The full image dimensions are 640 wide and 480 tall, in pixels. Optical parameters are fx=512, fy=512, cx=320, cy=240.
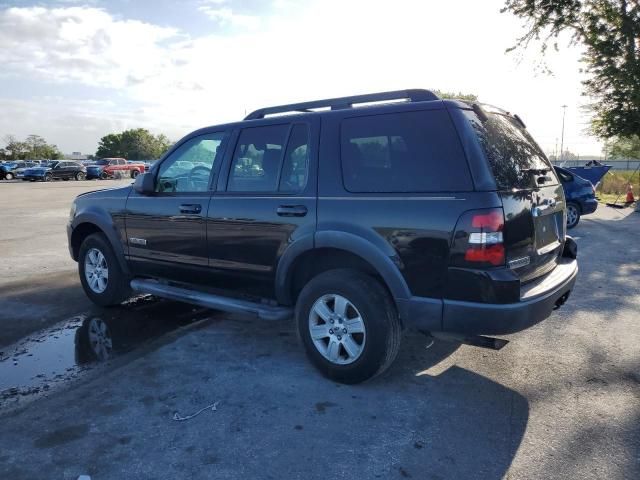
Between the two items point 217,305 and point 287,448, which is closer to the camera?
point 287,448

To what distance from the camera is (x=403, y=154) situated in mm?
3494

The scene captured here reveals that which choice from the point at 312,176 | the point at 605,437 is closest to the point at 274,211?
the point at 312,176

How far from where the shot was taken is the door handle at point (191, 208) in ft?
14.8

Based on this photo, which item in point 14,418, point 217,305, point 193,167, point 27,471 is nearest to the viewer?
point 27,471

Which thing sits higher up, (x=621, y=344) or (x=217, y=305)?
(x=217, y=305)

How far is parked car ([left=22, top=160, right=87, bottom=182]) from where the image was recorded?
119 ft

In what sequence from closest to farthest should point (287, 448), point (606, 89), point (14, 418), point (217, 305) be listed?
point (287, 448), point (14, 418), point (217, 305), point (606, 89)

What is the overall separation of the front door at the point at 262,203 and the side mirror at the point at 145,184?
2.83ft

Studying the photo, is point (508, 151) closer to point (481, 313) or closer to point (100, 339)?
point (481, 313)

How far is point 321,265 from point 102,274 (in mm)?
2902

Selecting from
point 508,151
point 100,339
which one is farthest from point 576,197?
point 100,339

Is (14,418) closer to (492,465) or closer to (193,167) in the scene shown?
(193,167)

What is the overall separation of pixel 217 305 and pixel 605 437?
299cm

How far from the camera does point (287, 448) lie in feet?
9.57
